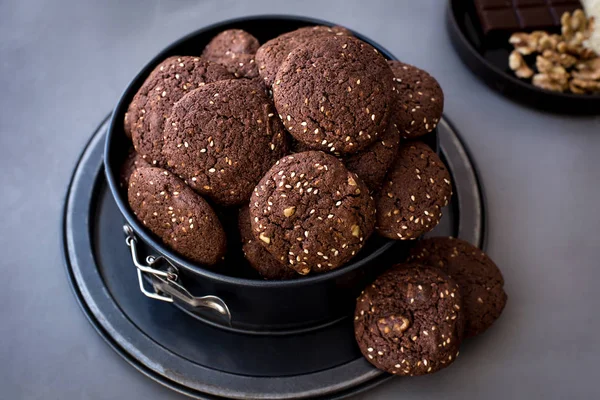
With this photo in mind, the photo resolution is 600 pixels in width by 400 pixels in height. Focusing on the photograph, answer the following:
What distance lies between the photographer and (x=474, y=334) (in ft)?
3.75

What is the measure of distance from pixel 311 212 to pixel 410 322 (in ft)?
0.98

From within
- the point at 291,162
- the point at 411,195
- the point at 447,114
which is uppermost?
the point at 291,162

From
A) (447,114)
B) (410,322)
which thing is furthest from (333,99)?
(447,114)

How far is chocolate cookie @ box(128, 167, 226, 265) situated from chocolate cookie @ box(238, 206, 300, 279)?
47 millimetres

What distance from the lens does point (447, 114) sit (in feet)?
5.20

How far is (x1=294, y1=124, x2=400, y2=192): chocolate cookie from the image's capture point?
1.00 meters

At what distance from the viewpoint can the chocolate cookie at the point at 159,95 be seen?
1.03 meters

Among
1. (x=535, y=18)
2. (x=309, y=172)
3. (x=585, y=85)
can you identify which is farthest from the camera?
(x=535, y=18)

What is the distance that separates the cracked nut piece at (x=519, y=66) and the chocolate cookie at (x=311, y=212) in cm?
92

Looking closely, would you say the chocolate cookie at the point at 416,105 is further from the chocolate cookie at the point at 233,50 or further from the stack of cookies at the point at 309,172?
the chocolate cookie at the point at 233,50

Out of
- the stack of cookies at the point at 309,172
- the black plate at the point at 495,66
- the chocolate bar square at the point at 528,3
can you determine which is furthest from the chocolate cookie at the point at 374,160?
the chocolate bar square at the point at 528,3

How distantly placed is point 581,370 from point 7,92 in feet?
5.41

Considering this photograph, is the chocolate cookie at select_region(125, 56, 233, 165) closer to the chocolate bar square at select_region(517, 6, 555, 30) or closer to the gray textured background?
the gray textured background

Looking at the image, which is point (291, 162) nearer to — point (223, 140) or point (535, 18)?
point (223, 140)
